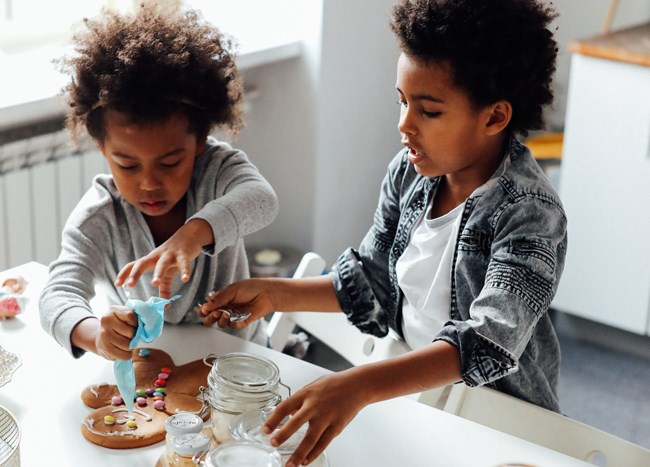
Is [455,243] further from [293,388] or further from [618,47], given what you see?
[618,47]

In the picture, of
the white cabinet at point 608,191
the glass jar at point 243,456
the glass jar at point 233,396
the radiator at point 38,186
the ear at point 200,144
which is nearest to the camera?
the glass jar at point 243,456

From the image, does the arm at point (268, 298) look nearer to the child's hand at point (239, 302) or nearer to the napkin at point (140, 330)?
the child's hand at point (239, 302)

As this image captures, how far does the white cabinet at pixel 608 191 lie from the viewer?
245 centimetres

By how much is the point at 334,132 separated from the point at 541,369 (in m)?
1.40

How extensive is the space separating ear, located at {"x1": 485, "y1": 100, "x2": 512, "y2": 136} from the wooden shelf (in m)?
1.32

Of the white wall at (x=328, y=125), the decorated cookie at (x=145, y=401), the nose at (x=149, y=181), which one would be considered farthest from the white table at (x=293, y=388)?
the white wall at (x=328, y=125)

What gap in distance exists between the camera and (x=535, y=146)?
2922 mm

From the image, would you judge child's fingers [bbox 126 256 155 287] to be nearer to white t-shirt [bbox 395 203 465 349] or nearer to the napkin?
the napkin

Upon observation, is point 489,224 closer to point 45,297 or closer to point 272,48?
point 45,297

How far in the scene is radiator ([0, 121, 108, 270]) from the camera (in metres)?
2.06

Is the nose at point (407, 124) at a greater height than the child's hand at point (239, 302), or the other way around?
the nose at point (407, 124)

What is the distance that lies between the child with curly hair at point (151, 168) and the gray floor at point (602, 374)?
42.9 inches

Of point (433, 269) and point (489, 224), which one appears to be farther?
point (433, 269)

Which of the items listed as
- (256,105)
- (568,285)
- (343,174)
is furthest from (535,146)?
(256,105)
